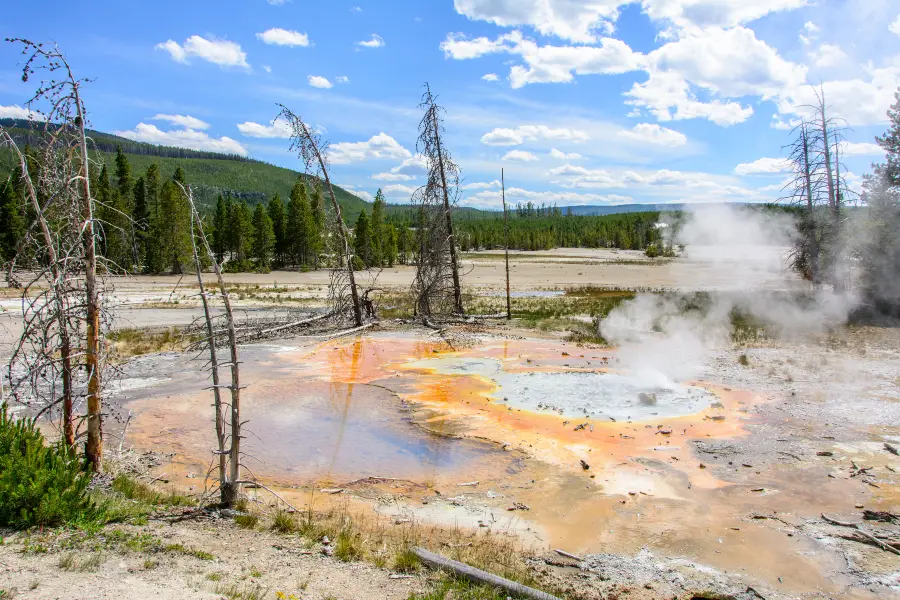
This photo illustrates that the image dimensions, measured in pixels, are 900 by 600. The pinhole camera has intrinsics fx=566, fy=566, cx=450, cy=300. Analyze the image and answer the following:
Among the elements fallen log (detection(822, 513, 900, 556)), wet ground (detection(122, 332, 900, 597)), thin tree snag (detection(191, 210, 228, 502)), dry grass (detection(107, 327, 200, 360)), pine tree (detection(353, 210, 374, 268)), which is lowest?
fallen log (detection(822, 513, 900, 556))

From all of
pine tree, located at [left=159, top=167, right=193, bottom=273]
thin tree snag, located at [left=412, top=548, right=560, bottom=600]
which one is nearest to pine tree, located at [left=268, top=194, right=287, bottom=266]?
pine tree, located at [left=159, top=167, right=193, bottom=273]

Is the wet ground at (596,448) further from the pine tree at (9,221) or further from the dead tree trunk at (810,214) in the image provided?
the pine tree at (9,221)

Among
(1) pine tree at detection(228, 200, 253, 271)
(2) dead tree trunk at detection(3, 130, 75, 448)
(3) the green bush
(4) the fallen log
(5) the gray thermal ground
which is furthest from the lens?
(1) pine tree at detection(228, 200, 253, 271)

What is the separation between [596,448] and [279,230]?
6700 centimetres

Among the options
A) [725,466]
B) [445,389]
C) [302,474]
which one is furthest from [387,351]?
[725,466]

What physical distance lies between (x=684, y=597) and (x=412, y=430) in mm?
6259

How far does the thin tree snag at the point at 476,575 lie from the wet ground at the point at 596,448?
1.08 meters

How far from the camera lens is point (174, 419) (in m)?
11.7

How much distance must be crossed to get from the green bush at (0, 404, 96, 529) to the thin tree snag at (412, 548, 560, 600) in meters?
3.80

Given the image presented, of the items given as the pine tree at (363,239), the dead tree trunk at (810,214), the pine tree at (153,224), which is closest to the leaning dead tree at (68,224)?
the dead tree trunk at (810,214)

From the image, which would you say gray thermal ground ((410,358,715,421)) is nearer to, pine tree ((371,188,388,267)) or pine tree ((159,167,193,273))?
pine tree ((159,167,193,273))

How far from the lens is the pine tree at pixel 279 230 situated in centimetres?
7071

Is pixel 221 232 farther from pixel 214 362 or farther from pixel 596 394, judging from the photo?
pixel 214 362

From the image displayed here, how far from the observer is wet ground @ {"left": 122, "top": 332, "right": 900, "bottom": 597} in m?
7.07
